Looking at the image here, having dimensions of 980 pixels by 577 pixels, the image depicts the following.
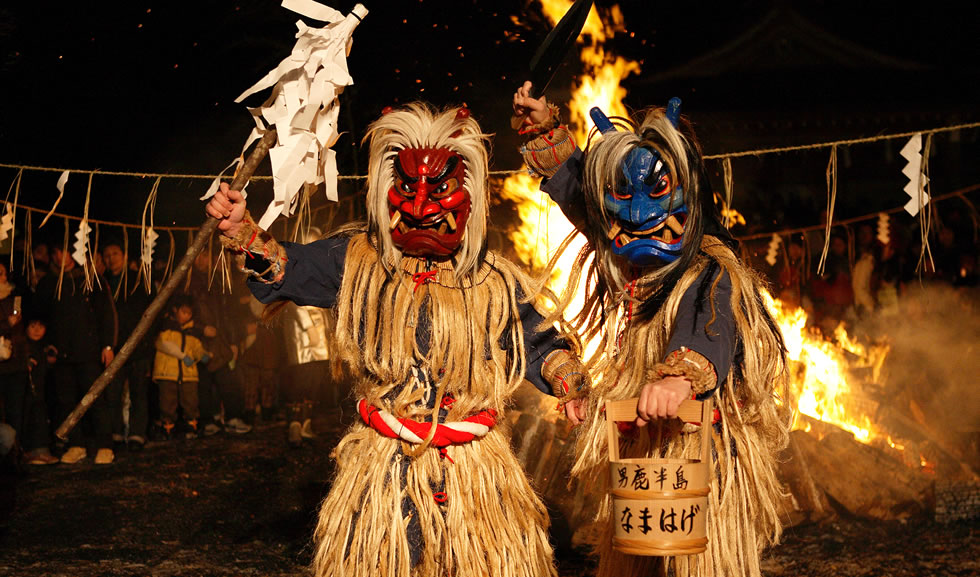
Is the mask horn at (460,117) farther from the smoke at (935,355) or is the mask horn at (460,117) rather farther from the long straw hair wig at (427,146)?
the smoke at (935,355)

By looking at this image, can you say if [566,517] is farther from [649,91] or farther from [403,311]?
[649,91]

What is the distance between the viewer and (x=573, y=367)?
3.26m

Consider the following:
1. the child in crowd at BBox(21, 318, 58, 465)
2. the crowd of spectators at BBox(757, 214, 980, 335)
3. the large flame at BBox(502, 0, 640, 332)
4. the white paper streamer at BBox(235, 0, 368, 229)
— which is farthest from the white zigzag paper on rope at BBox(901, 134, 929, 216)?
the child in crowd at BBox(21, 318, 58, 465)

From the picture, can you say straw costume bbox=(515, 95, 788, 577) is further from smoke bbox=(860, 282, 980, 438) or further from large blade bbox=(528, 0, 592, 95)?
smoke bbox=(860, 282, 980, 438)

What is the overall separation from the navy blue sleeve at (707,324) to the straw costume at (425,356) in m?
0.52

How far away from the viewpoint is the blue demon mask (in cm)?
289

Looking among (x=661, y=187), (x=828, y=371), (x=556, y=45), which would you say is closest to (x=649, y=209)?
(x=661, y=187)

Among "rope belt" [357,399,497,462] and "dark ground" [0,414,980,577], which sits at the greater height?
"rope belt" [357,399,497,462]

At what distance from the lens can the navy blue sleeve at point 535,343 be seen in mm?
3334

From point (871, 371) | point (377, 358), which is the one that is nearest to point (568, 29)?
point (377, 358)

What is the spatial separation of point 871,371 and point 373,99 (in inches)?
212

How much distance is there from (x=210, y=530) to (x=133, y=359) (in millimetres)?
2977

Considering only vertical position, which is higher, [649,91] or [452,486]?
[649,91]

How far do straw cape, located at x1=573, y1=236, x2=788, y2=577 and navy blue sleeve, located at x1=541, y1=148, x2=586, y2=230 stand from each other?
0.43m
